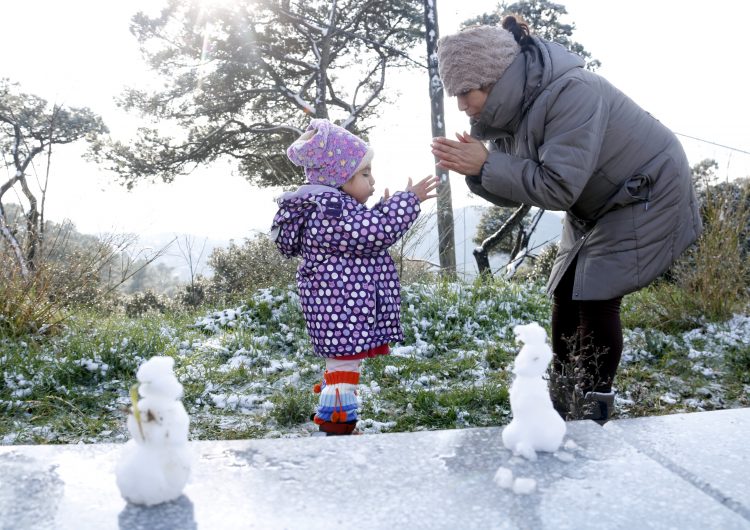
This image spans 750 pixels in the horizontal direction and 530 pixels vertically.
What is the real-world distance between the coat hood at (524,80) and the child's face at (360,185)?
1.67 ft

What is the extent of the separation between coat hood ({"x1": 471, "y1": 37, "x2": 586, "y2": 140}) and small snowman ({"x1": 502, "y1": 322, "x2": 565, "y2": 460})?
1.18 metres

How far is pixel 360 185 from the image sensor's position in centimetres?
260

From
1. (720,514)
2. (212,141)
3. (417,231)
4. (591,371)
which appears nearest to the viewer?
(720,514)

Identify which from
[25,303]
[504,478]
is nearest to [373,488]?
[504,478]

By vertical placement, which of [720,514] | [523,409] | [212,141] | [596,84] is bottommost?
[720,514]

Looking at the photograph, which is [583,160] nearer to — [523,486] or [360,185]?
[360,185]

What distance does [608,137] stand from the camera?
2.45 m

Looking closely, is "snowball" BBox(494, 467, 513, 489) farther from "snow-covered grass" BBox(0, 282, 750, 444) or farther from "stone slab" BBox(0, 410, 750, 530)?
"snow-covered grass" BBox(0, 282, 750, 444)

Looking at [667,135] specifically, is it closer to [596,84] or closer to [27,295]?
[596,84]

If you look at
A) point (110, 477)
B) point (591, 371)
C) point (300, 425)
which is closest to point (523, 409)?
point (110, 477)

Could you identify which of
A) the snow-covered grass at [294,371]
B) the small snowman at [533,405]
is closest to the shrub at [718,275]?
the snow-covered grass at [294,371]

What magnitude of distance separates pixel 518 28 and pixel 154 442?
2126mm

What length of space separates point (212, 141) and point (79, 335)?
38.6 feet

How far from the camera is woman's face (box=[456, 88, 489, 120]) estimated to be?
249 cm
